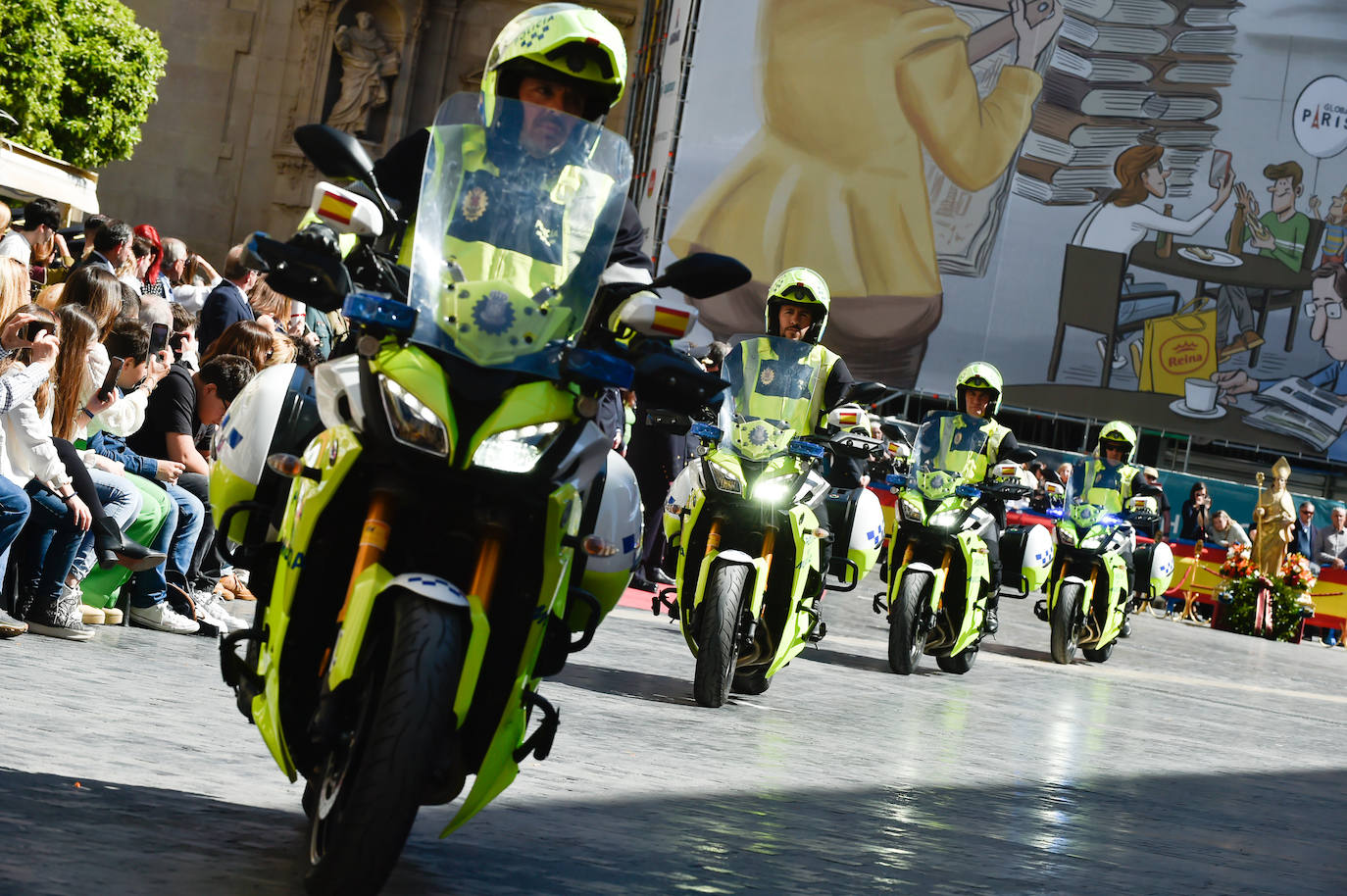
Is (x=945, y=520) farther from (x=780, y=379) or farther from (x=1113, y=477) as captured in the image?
(x=1113, y=477)

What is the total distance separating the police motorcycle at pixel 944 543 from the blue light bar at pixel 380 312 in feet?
23.9

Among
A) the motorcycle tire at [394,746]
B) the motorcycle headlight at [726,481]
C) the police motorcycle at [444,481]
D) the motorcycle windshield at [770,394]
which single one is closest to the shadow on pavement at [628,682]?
the motorcycle headlight at [726,481]

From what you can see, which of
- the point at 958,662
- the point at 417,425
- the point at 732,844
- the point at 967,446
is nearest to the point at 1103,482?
the point at 967,446

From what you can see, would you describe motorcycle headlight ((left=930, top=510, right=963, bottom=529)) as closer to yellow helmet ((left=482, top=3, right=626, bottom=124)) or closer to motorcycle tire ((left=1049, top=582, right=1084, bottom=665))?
motorcycle tire ((left=1049, top=582, right=1084, bottom=665))

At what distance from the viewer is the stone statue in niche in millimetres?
41312

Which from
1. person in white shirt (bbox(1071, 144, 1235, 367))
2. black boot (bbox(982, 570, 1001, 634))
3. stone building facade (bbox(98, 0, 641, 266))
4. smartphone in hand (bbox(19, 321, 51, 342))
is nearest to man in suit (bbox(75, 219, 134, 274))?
smartphone in hand (bbox(19, 321, 51, 342))

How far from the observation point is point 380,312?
142 inches

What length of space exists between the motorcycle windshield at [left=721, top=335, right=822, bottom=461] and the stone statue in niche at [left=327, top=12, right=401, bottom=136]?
112 feet

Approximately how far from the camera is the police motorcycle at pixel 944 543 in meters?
10.7

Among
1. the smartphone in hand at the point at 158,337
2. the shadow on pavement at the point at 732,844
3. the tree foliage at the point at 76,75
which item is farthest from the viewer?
the tree foliage at the point at 76,75

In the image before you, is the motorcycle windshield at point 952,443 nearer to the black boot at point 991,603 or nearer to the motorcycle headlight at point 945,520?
the motorcycle headlight at point 945,520

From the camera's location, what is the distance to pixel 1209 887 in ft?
17.0

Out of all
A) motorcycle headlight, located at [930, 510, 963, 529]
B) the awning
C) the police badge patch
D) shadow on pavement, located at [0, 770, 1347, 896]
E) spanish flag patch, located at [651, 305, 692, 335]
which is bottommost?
shadow on pavement, located at [0, 770, 1347, 896]

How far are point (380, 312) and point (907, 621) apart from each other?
7.39 metres
